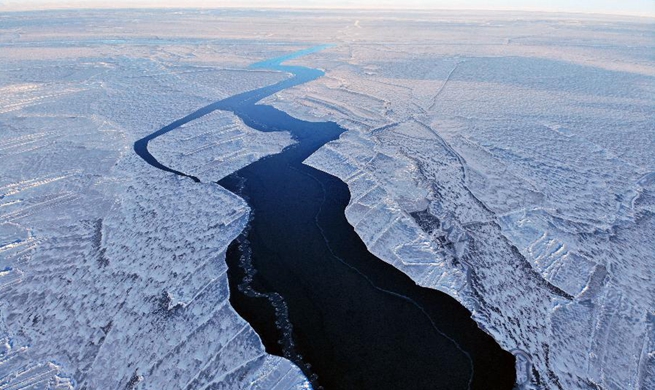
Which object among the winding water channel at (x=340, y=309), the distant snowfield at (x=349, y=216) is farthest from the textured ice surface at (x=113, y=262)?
the winding water channel at (x=340, y=309)

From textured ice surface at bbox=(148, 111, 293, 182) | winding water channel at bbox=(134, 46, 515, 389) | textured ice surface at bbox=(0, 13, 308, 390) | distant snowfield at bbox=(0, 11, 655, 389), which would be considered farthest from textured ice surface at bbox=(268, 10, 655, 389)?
textured ice surface at bbox=(0, 13, 308, 390)

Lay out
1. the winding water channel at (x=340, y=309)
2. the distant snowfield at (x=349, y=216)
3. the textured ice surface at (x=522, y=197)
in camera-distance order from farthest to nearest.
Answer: the textured ice surface at (x=522, y=197)
the distant snowfield at (x=349, y=216)
the winding water channel at (x=340, y=309)

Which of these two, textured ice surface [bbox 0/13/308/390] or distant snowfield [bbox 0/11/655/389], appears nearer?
textured ice surface [bbox 0/13/308/390]

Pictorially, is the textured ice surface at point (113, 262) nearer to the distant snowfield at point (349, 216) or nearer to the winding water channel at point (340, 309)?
the distant snowfield at point (349, 216)

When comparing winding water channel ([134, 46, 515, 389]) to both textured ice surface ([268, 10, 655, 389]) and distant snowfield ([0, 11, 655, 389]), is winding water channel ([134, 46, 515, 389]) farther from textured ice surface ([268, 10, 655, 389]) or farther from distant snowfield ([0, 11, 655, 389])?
textured ice surface ([268, 10, 655, 389])

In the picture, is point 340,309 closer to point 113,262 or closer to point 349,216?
point 349,216

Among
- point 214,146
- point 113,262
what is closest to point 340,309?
point 113,262
